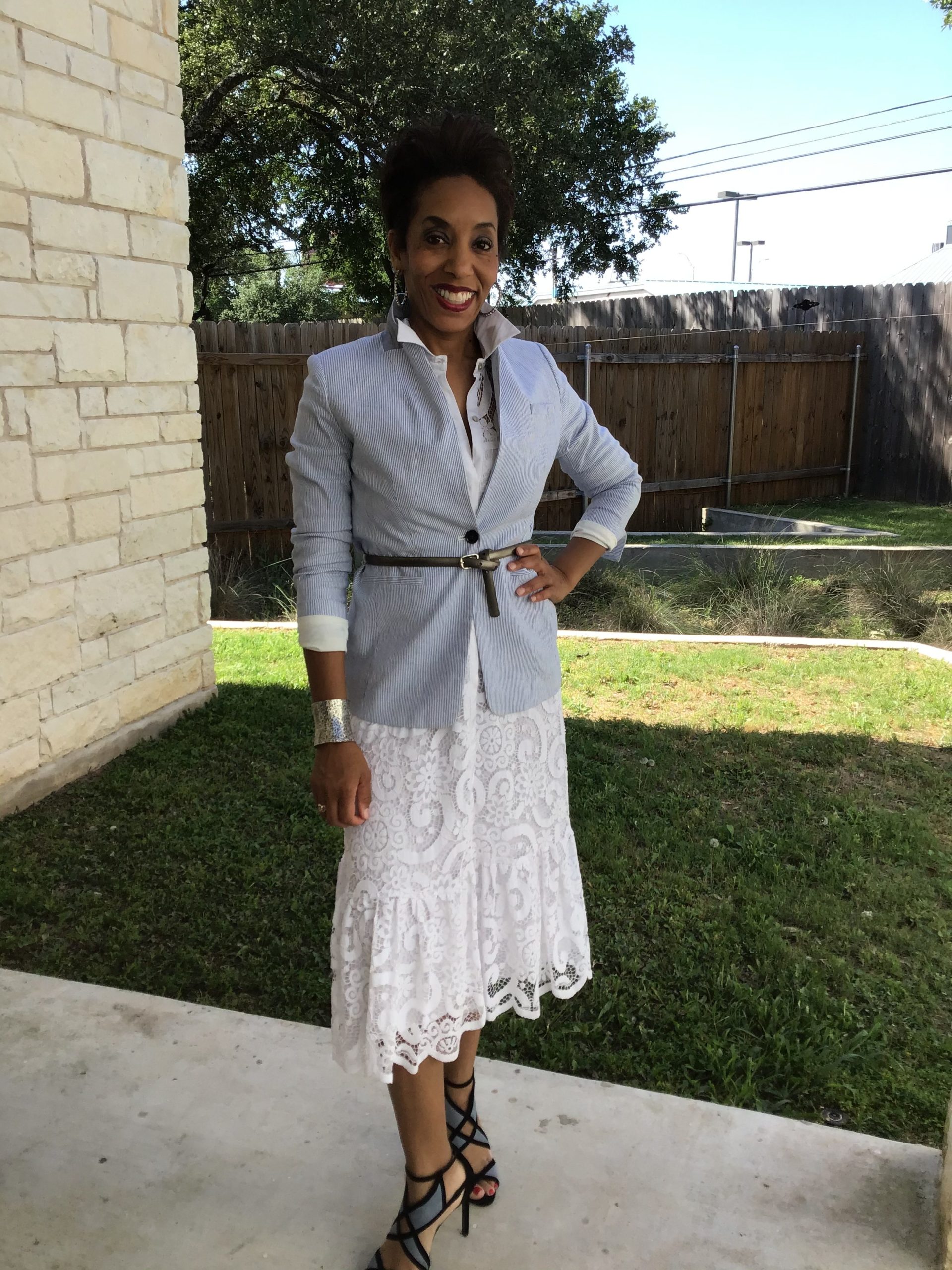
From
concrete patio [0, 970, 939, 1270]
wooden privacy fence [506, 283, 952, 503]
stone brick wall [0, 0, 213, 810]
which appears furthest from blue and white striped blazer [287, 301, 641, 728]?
wooden privacy fence [506, 283, 952, 503]

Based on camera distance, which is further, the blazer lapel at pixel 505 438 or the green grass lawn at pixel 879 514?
the green grass lawn at pixel 879 514

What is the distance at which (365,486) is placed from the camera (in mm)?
1824

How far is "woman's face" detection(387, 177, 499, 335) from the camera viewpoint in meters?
1.76

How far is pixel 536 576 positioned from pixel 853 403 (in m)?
13.5

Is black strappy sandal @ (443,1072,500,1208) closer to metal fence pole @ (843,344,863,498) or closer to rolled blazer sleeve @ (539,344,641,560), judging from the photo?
rolled blazer sleeve @ (539,344,641,560)

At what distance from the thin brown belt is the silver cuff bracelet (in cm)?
27

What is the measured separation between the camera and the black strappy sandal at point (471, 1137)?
6.76 feet

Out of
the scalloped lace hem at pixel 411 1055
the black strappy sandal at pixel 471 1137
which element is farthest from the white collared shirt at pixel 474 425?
the black strappy sandal at pixel 471 1137

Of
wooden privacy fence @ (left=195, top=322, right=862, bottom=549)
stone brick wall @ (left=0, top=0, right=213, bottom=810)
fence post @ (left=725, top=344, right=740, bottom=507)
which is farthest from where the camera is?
fence post @ (left=725, top=344, right=740, bottom=507)

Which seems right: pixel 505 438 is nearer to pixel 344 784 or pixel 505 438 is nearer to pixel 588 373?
pixel 344 784

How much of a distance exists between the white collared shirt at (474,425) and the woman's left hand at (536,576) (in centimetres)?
14

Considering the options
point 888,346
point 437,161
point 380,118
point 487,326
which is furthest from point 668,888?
point 380,118

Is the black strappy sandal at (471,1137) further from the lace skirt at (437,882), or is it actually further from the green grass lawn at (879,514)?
the green grass lawn at (879,514)

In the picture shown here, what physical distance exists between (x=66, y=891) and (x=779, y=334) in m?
12.1
